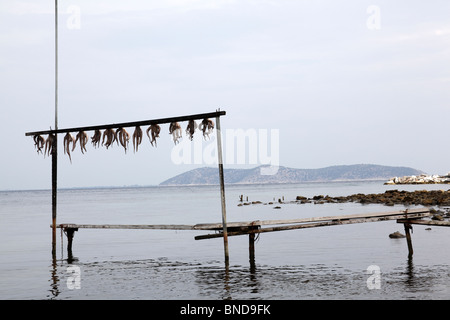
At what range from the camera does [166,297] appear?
54.7ft

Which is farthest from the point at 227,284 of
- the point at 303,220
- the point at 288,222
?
the point at 303,220

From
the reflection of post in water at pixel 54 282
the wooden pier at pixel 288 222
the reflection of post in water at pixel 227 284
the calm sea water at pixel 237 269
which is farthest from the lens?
the wooden pier at pixel 288 222

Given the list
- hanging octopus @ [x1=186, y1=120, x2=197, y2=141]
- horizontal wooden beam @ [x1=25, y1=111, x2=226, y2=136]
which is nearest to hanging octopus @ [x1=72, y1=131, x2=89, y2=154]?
horizontal wooden beam @ [x1=25, y1=111, x2=226, y2=136]

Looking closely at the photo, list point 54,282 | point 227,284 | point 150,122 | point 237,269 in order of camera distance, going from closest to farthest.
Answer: point 227,284 → point 54,282 → point 150,122 → point 237,269

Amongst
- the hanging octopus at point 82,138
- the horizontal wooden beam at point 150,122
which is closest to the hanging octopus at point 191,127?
the horizontal wooden beam at point 150,122

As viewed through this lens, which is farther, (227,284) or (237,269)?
(237,269)

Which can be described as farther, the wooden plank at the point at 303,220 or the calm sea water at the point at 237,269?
the wooden plank at the point at 303,220

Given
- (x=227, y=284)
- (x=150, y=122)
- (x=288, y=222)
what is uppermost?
(x=150, y=122)

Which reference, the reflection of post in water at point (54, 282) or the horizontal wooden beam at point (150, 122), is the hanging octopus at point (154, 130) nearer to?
the horizontal wooden beam at point (150, 122)

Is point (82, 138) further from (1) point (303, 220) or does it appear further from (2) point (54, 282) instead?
(1) point (303, 220)

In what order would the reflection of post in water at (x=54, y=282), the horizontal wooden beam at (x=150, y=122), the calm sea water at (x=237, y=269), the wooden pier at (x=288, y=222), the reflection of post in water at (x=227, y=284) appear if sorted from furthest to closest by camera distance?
the wooden pier at (x=288, y=222), the horizontal wooden beam at (x=150, y=122), the reflection of post in water at (x=54, y=282), the calm sea water at (x=237, y=269), the reflection of post in water at (x=227, y=284)

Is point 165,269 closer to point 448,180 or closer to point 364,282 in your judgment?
point 364,282
